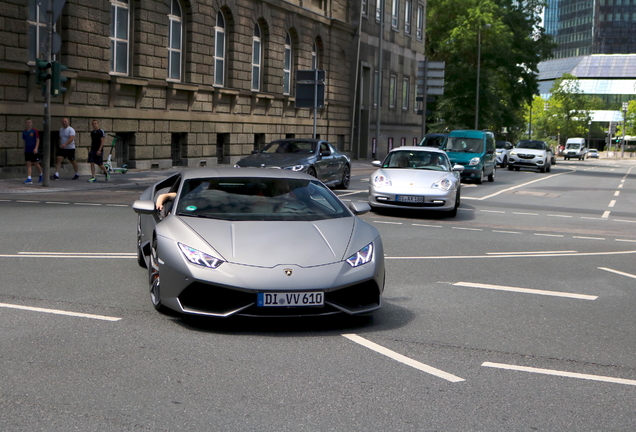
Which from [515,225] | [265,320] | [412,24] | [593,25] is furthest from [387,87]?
[593,25]

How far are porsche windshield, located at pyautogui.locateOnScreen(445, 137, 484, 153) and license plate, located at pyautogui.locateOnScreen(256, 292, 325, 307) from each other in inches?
1004

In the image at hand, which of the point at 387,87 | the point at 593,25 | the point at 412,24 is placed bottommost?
the point at 387,87

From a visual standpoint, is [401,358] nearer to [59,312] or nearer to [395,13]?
[59,312]

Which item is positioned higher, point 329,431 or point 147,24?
point 147,24

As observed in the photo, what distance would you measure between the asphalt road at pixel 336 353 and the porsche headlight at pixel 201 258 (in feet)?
1.68

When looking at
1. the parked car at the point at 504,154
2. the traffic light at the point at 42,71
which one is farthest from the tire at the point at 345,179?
the parked car at the point at 504,154

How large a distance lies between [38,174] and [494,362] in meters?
20.3

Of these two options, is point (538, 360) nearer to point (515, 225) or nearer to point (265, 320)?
point (265, 320)

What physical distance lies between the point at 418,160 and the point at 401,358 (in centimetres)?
1306

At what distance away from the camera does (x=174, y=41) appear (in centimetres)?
3078

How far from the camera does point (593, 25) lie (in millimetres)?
159375

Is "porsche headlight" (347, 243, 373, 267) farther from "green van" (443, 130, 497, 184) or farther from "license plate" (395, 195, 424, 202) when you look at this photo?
"green van" (443, 130, 497, 184)

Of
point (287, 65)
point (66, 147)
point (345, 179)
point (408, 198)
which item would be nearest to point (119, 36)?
point (66, 147)

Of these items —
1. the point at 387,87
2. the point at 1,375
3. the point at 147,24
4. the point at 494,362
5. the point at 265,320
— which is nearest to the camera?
the point at 1,375
